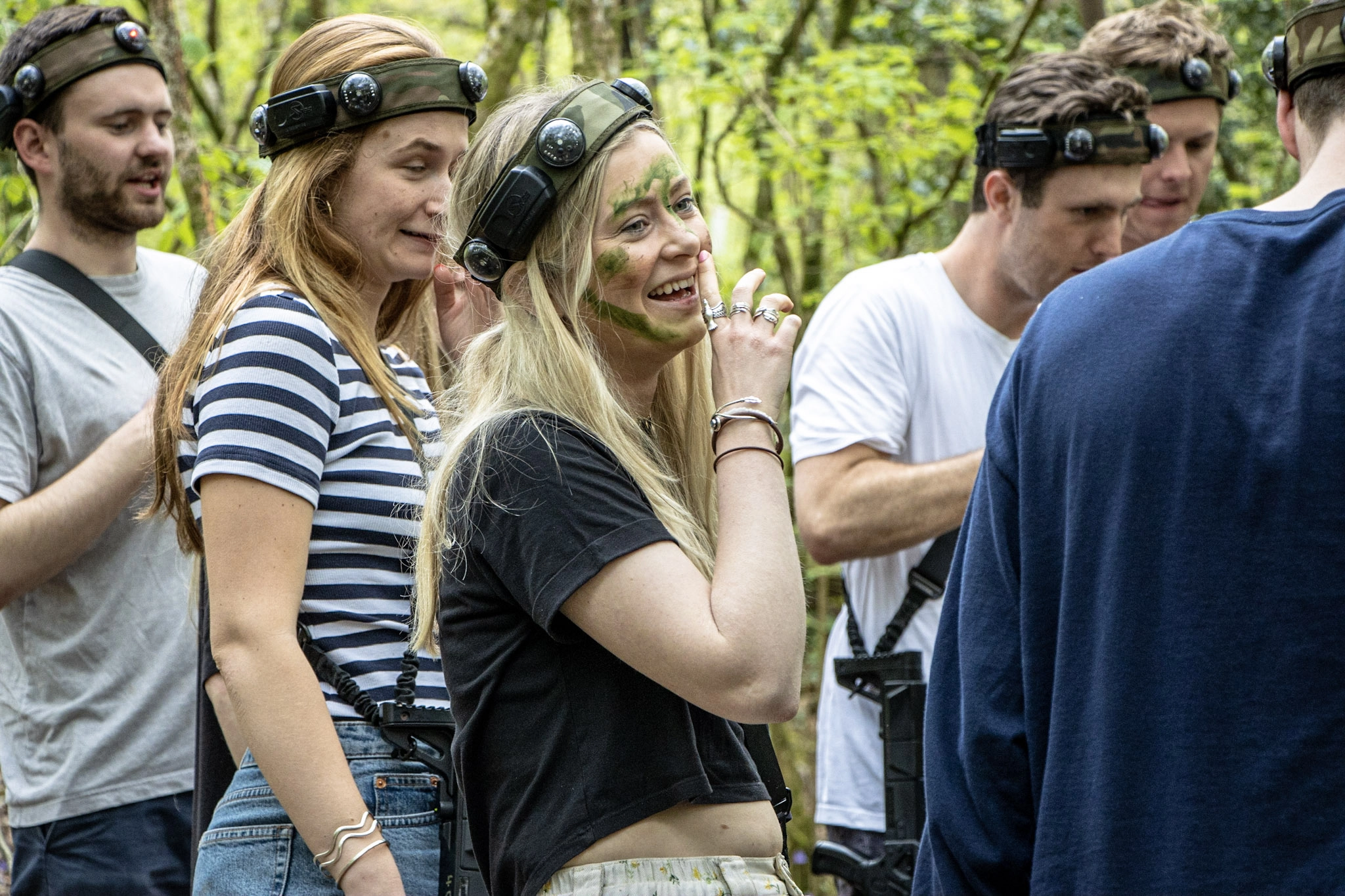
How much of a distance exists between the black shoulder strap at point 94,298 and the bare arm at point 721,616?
1.87m

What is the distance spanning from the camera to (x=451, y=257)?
2240mm

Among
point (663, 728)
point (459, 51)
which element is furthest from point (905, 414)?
point (459, 51)

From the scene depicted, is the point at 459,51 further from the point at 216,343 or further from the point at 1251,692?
the point at 1251,692

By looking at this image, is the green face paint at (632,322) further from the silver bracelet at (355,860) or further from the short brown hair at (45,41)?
the short brown hair at (45,41)

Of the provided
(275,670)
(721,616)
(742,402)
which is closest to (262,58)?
(275,670)

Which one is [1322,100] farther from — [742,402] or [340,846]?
[340,846]

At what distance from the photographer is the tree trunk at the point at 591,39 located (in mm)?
5328

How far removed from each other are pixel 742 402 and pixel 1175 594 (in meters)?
0.71

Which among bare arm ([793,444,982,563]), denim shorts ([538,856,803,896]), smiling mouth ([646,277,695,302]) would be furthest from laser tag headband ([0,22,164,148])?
denim shorts ([538,856,803,896])

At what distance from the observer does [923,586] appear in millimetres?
3148

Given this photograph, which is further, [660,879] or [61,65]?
[61,65]

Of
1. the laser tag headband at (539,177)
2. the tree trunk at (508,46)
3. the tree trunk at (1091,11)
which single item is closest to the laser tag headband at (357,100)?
the laser tag headband at (539,177)

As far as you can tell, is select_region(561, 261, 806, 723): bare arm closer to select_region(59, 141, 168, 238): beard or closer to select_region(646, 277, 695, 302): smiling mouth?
select_region(646, 277, 695, 302): smiling mouth

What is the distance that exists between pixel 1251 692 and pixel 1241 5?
7.29 m
